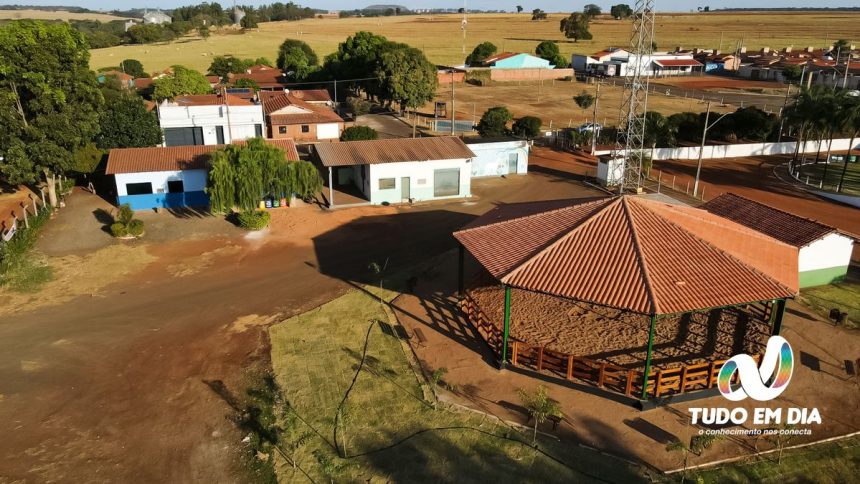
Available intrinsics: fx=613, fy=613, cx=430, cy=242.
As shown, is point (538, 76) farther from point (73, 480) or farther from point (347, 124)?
point (73, 480)


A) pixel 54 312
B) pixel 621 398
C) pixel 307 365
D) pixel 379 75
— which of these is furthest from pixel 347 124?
pixel 621 398

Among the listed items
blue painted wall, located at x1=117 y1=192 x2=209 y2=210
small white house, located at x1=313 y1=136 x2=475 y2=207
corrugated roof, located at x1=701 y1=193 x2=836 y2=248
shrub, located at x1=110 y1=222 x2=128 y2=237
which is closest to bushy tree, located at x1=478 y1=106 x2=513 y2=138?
small white house, located at x1=313 y1=136 x2=475 y2=207

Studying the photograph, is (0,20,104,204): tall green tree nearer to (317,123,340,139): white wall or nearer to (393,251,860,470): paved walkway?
(317,123,340,139): white wall

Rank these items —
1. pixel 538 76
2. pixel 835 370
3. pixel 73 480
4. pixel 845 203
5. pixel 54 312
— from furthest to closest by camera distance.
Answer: pixel 538 76, pixel 845 203, pixel 54 312, pixel 835 370, pixel 73 480

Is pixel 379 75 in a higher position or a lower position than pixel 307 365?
higher

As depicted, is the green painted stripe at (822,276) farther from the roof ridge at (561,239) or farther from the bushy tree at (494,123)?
the bushy tree at (494,123)

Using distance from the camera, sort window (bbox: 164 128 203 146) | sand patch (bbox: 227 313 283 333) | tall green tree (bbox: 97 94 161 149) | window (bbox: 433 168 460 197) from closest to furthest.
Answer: sand patch (bbox: 227 313 283 333)
window (bbox: 433 168 460 197)
tall green tree (bbox: 97 94 161 149)
window (bbox: 164 128 203 146)

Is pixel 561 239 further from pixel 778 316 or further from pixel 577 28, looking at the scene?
pixel 577 28
